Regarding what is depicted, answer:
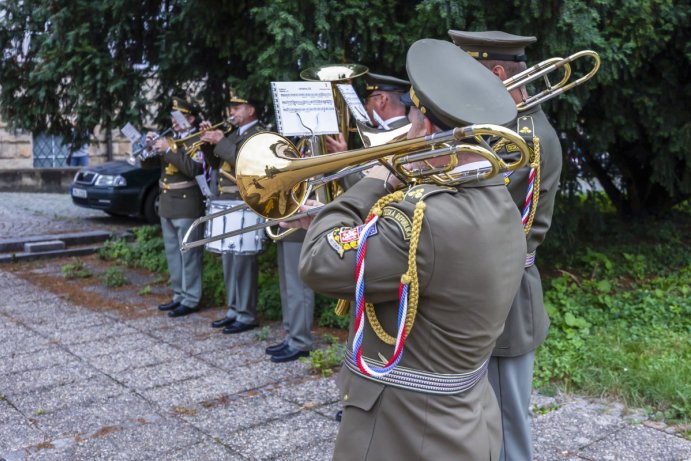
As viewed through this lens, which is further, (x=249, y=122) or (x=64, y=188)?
(x=64, y=188)

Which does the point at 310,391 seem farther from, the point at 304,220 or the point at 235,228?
the point at 304,220

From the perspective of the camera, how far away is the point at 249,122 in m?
5.87

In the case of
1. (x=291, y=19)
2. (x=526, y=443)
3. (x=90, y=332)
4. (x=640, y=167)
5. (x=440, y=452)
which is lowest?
(x=90, y=332)

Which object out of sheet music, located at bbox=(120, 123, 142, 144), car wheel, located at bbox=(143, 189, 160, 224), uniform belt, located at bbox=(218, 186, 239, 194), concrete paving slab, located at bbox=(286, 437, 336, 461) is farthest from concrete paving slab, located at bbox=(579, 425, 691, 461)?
car wheel, located at bbox=(143, 189, 160, 224)

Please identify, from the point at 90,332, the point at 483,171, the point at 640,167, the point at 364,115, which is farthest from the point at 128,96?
the point at 483,171

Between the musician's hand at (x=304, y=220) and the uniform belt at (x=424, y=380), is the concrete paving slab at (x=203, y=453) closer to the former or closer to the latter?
the musician's hand at (x=304, y=220)

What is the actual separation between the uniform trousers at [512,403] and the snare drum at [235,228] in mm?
2901

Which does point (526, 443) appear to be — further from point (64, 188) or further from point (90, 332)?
point (64, 188)

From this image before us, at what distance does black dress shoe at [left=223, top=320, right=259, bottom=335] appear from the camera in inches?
229

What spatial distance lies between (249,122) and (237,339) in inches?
67.1

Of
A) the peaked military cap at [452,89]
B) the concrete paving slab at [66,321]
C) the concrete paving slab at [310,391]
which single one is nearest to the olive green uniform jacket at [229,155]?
the concrete paving slab at [66,321]

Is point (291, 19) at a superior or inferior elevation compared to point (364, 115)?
superior

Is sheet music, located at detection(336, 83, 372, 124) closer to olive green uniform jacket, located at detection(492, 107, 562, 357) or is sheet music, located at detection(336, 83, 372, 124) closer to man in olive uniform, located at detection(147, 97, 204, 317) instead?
olive green uniform jacket, located at detection(492, 107, 562, 357)

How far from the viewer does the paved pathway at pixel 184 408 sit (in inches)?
147
